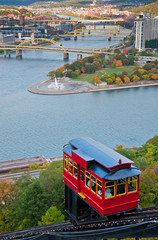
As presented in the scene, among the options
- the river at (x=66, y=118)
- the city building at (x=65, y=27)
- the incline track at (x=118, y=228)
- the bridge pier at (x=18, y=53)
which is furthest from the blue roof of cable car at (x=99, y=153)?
the city building at (x=65, y=27)

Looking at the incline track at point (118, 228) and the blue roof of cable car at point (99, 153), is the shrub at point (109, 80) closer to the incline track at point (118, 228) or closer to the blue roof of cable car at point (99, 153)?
the blue roof of cable car at point (99, 153)

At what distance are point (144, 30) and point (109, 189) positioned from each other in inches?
1390

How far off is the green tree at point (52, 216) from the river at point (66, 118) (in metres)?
7.34

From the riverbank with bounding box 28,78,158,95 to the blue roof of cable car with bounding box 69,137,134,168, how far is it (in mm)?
17823

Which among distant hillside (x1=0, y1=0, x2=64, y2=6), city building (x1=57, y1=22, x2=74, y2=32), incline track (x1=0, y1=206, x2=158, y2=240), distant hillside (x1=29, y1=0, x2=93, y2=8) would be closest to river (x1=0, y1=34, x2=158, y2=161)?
incline track (x1=0, y1=206, x2=158, y2=240)

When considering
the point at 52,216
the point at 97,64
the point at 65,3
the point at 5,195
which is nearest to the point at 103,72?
the point at 97,64

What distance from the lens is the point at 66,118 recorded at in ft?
58.6

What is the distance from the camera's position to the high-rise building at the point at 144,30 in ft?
123

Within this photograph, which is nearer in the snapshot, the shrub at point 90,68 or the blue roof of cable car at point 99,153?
the blue roof of cable car at point 99,153

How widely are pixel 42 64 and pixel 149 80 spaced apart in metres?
9.93

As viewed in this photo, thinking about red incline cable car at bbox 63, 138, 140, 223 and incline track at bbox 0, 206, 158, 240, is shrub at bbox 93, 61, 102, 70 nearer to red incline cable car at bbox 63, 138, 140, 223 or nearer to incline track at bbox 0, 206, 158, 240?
red incline cable car at bbox 63, 138, 140, 223

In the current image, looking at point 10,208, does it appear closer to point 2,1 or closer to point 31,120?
point 31,120

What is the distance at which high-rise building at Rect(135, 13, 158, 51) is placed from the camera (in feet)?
123

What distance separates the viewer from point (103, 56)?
3309 centimetres
